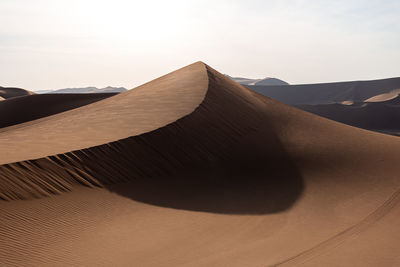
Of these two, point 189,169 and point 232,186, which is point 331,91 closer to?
point 189,169

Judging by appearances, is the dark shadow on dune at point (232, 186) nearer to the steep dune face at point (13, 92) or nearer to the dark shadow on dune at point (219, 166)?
the dark shadow on dune at point (219, 166)

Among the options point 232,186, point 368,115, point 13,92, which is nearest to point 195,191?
point 232,186

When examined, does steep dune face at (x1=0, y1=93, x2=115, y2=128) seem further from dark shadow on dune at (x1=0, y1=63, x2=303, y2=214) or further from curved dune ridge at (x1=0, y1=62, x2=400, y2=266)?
dark shadow on dune at (x1=0, y1=63, x2=303, y2=214)

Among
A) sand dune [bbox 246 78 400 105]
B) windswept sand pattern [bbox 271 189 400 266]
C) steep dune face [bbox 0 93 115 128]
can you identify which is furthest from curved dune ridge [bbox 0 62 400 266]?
sand dune [bbox 246 78 400 105]

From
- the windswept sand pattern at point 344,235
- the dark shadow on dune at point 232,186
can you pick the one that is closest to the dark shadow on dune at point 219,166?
the dark shadow on dune at point 232,186

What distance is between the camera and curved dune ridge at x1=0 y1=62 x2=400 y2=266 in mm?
8875

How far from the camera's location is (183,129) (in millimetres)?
17109

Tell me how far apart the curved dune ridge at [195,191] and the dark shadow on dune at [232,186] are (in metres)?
0.06

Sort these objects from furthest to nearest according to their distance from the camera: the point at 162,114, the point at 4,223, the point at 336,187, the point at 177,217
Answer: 1. the point at 162,114
2. the point at 336,187
3. the point at 177,217
4. the point at 4,223

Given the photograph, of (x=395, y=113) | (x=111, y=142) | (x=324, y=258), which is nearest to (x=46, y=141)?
(x=111, y=142)

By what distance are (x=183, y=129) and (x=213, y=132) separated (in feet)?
5.17

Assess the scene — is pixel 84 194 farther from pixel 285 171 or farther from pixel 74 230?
pixel 285 171

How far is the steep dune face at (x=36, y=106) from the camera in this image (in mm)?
35688

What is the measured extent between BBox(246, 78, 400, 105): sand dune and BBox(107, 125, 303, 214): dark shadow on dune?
325ft
